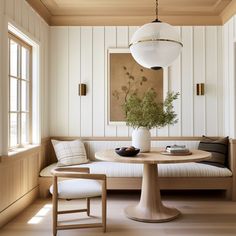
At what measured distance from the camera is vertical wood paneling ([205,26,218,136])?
14.4 feet

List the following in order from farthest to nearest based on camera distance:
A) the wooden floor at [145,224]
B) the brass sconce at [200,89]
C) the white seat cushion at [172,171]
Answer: the brass sconce at [200,89] < the white seat cushion at [172,171] < the wooden floor at [145,224]

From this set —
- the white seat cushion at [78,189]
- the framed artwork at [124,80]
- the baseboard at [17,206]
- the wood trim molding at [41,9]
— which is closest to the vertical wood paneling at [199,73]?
the framed artwork at [124,80]

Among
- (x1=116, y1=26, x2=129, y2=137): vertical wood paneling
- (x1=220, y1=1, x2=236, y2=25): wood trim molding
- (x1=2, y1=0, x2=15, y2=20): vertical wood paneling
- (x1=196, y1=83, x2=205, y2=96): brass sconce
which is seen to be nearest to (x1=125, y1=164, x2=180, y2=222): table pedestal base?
(x1=116, y1=26, x2=129, y2=137): vertical wood paneling

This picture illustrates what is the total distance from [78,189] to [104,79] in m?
2.21

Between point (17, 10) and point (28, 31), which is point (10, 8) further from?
point (28, 31)

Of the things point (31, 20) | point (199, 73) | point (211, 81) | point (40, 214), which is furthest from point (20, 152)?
point (211, 81)

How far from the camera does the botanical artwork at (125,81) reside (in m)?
4.42

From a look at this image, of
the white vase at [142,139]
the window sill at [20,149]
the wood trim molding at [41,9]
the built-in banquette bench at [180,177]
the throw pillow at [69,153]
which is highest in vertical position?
the wood trim molding at [41,9]

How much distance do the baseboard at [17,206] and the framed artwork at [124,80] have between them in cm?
160

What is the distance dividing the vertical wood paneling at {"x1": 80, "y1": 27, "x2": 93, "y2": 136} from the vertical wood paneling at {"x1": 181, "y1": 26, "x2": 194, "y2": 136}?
1.51 meters

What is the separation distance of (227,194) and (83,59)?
3.01 metres

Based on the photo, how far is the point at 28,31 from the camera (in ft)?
11.6

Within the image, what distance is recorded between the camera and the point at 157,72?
4.44m

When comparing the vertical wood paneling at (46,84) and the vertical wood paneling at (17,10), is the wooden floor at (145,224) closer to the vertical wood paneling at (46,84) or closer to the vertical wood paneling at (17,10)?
the vertical wood paneling at (46,84)
